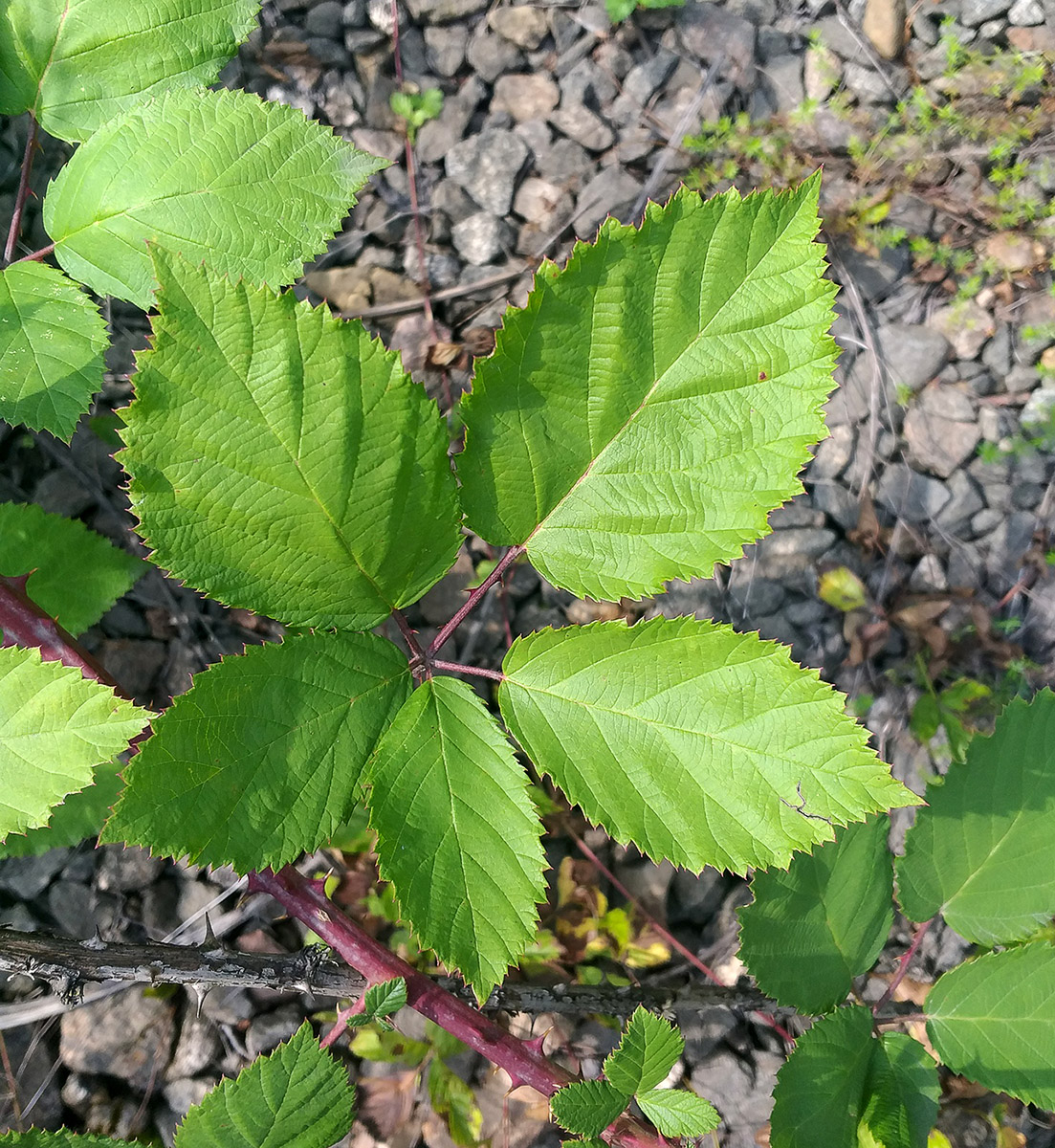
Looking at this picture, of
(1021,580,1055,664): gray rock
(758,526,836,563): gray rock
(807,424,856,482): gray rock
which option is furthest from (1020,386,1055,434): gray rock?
(758,526,836,563): gray rock

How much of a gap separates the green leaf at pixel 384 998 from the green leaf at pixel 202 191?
1250 millimetres

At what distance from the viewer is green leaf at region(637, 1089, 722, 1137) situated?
131cm

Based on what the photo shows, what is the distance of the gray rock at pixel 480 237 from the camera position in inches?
106

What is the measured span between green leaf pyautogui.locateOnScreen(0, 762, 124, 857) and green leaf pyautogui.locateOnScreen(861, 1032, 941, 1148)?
1744mm

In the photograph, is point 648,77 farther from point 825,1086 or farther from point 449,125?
point 825,1086

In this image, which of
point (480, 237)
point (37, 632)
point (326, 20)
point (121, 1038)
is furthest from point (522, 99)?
point (121, 1038)

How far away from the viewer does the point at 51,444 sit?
2.35 m

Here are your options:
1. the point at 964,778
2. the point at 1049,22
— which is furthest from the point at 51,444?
the point at 1049,22

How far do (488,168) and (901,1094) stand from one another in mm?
2798

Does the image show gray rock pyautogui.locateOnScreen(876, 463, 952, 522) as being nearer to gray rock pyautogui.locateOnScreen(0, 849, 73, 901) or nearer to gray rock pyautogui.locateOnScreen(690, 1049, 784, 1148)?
gray rock pyautogui.locateOnScreen(690, 1049, 784, 1148)

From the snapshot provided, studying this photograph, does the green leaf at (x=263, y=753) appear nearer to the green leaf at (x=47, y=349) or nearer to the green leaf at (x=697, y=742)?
the green leaf at (x=697, y=742)

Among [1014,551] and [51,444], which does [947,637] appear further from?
[51,444]

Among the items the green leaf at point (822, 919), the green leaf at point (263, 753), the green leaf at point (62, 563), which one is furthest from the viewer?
the green leaf at point (62, 563)

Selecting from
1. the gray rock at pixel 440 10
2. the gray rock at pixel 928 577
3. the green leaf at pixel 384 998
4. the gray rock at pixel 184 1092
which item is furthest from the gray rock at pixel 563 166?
the gray rock at pixel 184 1092
